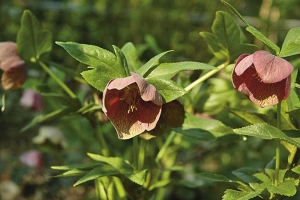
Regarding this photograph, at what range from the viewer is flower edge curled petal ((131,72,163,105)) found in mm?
682

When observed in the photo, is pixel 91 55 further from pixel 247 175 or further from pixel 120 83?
pixel 247 175

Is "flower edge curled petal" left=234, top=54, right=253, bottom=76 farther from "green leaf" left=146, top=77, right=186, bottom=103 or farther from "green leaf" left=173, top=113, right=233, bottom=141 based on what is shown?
"green leaf" left=173, top=113, right=233, bottom=141

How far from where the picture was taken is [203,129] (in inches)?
36.6

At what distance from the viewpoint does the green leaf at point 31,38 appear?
957mm

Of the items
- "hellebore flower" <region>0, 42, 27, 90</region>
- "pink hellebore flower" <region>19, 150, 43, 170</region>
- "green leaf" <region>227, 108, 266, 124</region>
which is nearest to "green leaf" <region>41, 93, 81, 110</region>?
"hellebore flower" <region>0, 42, 27, 90</region>

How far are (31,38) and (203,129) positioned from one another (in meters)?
0.36

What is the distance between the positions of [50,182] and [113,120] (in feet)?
3.22

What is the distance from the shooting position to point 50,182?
1.67 metres

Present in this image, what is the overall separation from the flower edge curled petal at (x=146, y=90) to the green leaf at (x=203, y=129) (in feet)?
0.69

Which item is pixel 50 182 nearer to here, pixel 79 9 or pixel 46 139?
pixel 46 139

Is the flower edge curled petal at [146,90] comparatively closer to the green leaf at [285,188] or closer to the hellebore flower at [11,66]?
the green leaf at [285,188]

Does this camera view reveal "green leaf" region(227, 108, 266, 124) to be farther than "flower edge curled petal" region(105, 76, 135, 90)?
Yes

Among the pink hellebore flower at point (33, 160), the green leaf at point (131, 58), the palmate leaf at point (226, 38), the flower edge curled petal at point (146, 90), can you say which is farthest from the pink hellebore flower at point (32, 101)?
the flower edge curled petal at point (146, 90)

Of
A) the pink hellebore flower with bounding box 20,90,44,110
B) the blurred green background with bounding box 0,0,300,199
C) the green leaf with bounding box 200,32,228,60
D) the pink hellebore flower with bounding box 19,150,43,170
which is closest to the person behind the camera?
the green leaf with bounding box 200,32,228,60
